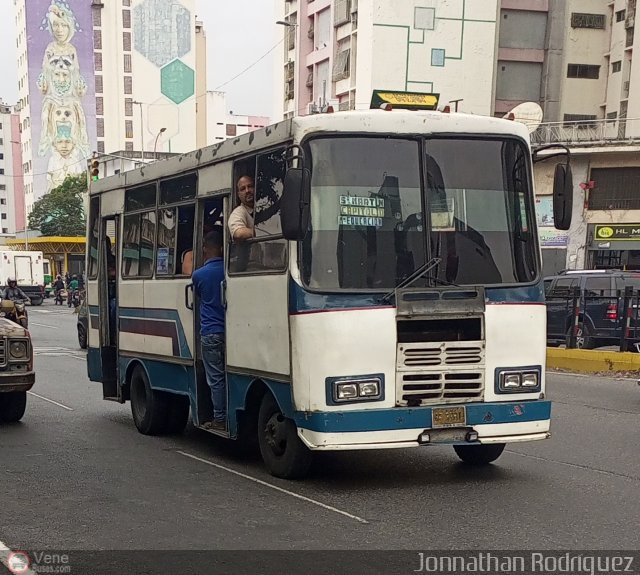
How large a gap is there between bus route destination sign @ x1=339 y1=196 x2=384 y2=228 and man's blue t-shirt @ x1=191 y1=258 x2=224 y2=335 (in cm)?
163

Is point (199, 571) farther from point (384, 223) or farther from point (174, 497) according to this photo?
point (384, 223)

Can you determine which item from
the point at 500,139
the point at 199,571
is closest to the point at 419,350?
the point at 500,139

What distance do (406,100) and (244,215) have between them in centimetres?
174

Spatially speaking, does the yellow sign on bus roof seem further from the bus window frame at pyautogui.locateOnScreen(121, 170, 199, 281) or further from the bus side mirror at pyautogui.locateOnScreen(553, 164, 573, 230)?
the bus window frame at pyautogui.locateOnScreen(121, 170, 199, 281)

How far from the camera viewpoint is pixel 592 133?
120ft

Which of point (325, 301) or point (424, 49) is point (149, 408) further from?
point (424, 49)

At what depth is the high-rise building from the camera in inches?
4626

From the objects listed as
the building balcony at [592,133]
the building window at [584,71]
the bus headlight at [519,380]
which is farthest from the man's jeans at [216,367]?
the building window at [584,71]

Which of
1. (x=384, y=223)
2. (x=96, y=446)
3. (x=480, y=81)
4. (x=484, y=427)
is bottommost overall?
(x=96, y=446)

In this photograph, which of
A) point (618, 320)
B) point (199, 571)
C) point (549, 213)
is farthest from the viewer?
point (549, 213)

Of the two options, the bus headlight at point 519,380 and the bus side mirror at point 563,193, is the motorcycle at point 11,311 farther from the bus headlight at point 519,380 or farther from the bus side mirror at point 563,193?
the bus side mirror at point 563,193

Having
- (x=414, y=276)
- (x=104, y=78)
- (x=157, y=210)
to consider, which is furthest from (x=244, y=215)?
(x=104, y=78)

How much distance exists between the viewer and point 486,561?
16.9 feet

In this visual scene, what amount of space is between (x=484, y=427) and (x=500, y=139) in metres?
2.30
